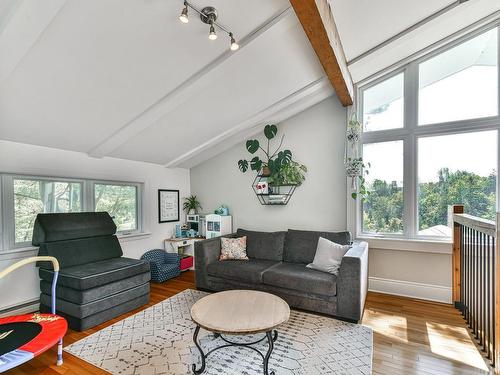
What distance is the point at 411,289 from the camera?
137 inches

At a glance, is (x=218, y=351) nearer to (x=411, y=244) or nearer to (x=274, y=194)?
(x=274, y=194)

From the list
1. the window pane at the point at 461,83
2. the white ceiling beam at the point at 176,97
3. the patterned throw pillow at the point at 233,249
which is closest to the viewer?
the white ceiling beam at the point at 176,97

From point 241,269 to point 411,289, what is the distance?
2287mm

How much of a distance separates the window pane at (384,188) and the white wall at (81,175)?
3.46 m

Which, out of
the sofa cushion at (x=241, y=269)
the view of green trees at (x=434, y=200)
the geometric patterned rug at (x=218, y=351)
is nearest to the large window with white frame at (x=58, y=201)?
the geometric patterned rug at (x=218, y=351)

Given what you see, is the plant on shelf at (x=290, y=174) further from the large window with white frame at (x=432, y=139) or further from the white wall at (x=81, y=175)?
the white wall at (x=81, y=175)

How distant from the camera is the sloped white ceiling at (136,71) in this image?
6.29 ft

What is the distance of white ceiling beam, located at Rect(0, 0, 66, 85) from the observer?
1686 millimetres

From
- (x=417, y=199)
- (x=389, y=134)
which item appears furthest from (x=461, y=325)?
(x=389, y=134)

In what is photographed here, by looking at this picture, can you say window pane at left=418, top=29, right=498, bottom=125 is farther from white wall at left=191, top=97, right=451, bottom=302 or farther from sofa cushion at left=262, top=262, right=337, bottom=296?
sofa cushion at left=262, top=262, right=337, bottom=296

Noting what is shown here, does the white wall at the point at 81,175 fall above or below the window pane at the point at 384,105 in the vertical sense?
below

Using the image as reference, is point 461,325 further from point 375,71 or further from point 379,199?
point 375,71

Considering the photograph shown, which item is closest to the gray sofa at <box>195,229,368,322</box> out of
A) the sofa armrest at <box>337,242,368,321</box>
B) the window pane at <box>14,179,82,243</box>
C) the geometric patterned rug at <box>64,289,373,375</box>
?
the sofa armrest at <box>337,242,368,321</box>

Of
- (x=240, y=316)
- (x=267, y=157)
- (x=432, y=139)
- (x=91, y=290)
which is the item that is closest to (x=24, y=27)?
(x=91, y=290)
